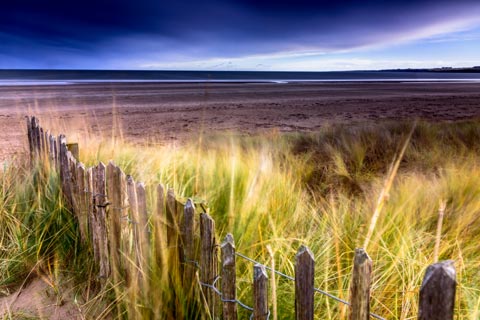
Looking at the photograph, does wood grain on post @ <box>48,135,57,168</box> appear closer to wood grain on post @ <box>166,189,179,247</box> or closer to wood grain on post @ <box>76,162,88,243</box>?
wood grain on post @ <box>76,162,88,243</box>

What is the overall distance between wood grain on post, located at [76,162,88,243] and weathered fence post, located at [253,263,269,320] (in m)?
1.64

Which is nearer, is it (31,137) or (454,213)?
(454,213)

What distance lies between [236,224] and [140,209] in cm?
72

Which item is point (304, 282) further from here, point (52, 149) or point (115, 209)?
point (52, 149)

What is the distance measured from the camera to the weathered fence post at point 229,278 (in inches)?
56.1

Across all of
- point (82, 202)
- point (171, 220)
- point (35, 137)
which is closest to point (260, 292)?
point (171, 220)

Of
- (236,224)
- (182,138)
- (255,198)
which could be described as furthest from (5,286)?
(182,138)

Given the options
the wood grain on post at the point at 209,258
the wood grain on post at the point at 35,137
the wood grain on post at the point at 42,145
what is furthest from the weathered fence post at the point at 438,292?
the wood grain on post at the point at 35,137

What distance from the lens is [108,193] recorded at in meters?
2.39

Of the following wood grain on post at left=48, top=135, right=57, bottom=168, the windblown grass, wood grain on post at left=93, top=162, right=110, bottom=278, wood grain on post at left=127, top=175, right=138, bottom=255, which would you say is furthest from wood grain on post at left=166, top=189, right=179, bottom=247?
wood grain on post at left=48, top=135, right=57, bottom=168

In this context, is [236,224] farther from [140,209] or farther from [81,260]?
[81,260]

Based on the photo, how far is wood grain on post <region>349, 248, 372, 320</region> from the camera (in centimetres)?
105

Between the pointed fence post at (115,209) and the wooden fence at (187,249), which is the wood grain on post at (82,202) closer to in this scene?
the wooden fence at (187,249)

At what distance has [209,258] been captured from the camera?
1648 mm
